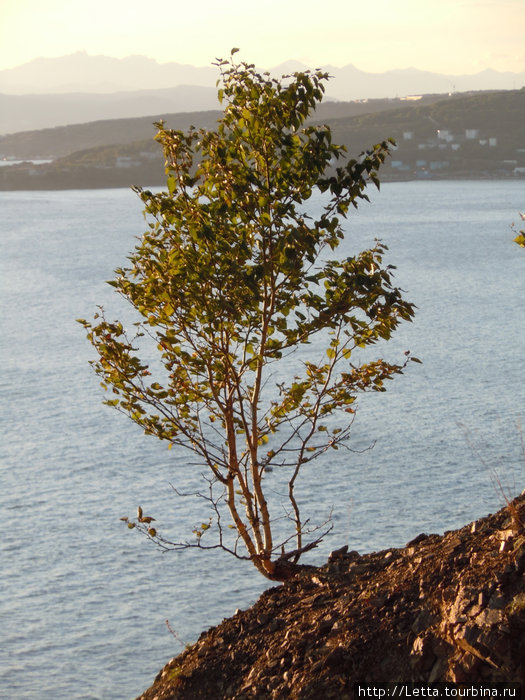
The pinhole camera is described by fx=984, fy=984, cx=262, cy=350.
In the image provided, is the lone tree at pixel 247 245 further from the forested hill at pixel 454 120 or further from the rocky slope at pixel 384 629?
the forested hill at pixel 454 120

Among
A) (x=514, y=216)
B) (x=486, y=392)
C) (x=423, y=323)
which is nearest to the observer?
(x=486, y=392)

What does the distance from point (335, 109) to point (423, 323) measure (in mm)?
147668

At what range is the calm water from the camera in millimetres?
18375

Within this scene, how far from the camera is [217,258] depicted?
309 inches

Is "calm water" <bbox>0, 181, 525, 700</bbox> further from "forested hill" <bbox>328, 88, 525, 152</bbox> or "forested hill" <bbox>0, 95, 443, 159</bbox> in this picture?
"forested hill" <bbox>0, 95, 443, 159</bbox>

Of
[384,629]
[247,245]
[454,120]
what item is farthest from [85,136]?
[384,629]

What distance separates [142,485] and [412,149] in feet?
427

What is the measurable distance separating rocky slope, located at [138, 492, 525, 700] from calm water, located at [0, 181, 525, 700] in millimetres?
3669

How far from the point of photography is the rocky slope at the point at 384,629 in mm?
5980

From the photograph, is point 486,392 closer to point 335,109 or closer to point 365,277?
point 365,277

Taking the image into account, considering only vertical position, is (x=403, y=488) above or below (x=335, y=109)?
below

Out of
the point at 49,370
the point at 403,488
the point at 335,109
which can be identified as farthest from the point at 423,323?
the point at 335,109

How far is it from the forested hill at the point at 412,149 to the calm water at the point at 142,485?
297 feet

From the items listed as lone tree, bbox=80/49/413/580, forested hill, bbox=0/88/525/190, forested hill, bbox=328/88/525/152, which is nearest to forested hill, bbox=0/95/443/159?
forested hill, bbox=328/88/525/152
